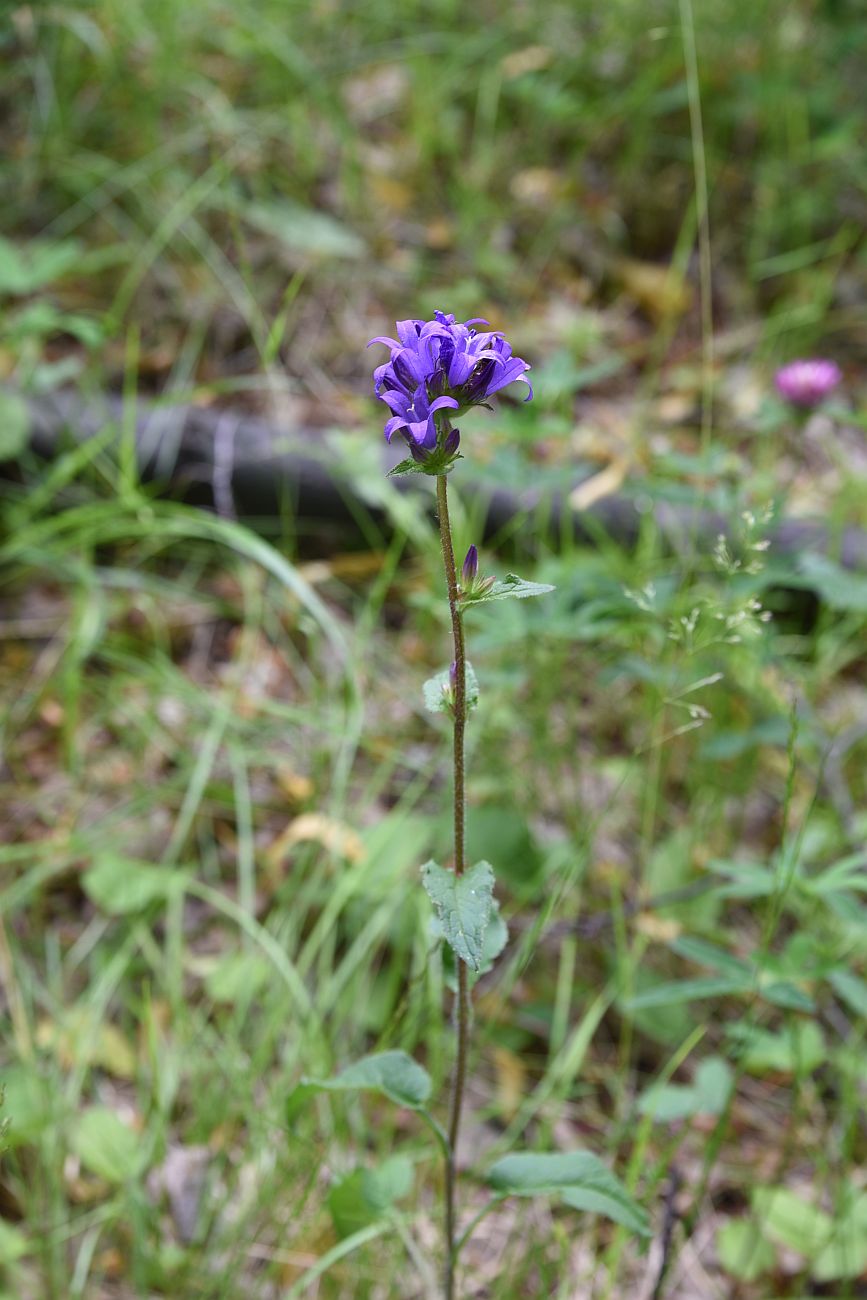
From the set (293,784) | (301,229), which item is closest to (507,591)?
(293,784)

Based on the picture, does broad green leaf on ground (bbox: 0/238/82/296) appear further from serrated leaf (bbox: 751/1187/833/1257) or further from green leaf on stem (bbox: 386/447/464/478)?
serrated leaf (bbox: 751/1187/833/1257)

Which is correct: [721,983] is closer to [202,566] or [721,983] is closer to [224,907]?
[224,907]

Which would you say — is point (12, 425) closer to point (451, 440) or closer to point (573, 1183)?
point (451, 440)

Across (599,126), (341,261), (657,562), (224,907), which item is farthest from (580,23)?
(224,907)

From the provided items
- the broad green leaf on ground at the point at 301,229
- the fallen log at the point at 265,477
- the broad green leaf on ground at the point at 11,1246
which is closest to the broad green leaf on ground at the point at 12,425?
the fallen log at the point at 265,477

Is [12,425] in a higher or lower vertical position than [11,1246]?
higher

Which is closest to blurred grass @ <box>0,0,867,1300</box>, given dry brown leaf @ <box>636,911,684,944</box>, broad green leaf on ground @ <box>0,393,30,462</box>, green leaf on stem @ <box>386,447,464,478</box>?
dry brown leaf @ <box>636,911,684,944</box>
